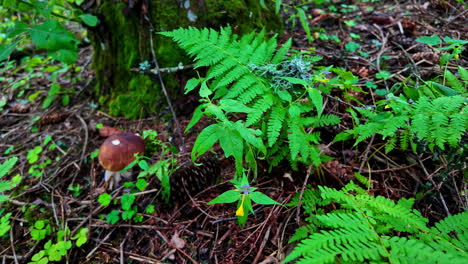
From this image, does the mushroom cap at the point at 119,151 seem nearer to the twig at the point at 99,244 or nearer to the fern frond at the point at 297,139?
the twig at the point at 99,244

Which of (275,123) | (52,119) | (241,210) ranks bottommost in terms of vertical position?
(52,119)

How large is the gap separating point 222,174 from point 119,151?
1.12m

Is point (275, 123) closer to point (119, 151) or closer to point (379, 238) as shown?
point (379, 238)

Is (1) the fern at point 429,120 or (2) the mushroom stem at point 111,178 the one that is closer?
(1) the fern at point 429,120

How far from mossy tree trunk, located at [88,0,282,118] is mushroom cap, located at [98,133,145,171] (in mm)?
644

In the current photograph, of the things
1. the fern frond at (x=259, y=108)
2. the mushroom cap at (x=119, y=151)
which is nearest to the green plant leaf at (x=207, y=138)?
the fern frond at (x=259, y=108)

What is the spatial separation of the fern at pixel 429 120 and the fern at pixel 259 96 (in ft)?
1.10

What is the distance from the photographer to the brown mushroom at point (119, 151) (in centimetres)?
263

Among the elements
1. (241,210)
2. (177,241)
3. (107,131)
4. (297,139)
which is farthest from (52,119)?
(297,139)

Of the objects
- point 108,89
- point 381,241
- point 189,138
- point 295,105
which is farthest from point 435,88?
point 108,89

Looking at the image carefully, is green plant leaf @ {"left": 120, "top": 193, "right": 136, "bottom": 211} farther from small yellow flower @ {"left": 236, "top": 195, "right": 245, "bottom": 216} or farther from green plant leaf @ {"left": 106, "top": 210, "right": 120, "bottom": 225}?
small yellow flower @ {"left": 236, "top": 195, "right": 245, "bottom": 216}

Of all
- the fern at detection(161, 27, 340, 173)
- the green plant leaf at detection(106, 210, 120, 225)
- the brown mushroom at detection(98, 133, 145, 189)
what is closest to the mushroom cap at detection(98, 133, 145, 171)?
the brown mushroom at detection(98, 133, 145, 189)

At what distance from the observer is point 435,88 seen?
185 cm

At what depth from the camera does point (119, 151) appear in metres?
2.63
